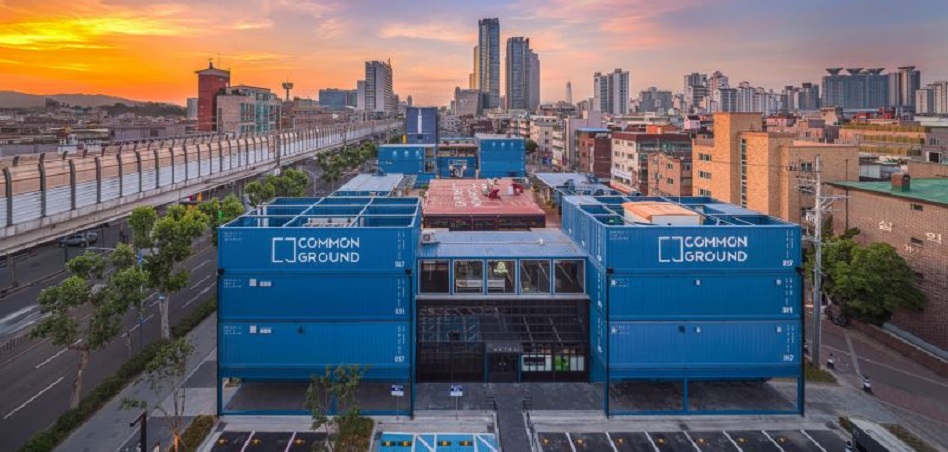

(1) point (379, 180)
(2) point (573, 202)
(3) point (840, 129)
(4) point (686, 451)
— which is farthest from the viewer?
(3) point (840, 129)

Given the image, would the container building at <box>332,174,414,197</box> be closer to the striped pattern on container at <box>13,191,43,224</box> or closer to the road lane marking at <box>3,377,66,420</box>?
the road lane marking at <box>3,377,66,420</box>

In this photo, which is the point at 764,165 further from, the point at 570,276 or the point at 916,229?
the point at 570,276

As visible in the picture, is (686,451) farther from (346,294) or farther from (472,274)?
(346,294)

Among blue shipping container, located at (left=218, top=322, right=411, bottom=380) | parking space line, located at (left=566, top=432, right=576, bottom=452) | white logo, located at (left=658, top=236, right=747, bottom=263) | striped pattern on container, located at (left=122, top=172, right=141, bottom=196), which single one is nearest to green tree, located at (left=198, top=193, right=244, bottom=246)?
striped pattern on container, located at (left=122, top=172, right=141, bottom=196)

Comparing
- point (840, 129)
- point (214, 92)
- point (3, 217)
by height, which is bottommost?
point (3, 217)

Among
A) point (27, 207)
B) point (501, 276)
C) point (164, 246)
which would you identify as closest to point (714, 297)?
point (501, 276)

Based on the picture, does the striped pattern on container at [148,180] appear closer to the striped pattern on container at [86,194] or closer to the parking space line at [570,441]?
the striped pattern on container at [86,194]

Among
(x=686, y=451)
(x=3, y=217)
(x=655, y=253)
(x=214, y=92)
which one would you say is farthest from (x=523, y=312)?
(x=214, y=92)
